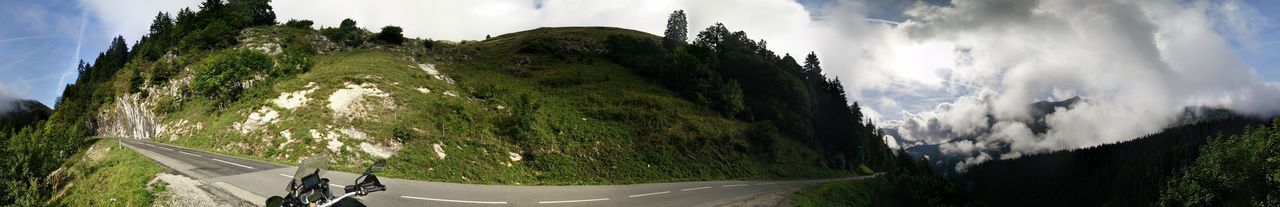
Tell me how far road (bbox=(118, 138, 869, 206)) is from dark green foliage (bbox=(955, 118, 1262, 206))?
22063 mm

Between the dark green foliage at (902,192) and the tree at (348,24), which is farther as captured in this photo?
the tree at (348,24)

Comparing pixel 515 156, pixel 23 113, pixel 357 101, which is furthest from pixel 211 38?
pixel 23 113

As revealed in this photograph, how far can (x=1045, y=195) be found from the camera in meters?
36.7

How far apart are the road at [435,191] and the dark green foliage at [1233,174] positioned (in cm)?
2232

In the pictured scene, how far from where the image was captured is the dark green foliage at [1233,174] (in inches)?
926

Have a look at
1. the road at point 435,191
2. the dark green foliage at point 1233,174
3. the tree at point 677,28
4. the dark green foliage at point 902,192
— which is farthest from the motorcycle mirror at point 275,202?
the tree at point 677,28

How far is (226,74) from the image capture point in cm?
4262

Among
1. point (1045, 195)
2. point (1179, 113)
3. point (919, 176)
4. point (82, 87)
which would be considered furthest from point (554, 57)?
point (1179, 113)

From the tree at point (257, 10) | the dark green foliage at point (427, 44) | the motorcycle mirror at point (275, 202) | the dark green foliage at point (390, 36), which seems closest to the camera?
the motorcycle mirror at point (275, 202)

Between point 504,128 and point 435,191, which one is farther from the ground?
point 504,128

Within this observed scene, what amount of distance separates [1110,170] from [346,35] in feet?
252

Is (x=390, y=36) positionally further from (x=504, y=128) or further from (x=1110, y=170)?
(x=1110, y=170)

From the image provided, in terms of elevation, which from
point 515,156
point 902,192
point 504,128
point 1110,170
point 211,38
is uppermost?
point 211,38

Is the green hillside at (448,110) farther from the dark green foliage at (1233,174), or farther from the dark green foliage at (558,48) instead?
the dark green foliage at (1233,174)
